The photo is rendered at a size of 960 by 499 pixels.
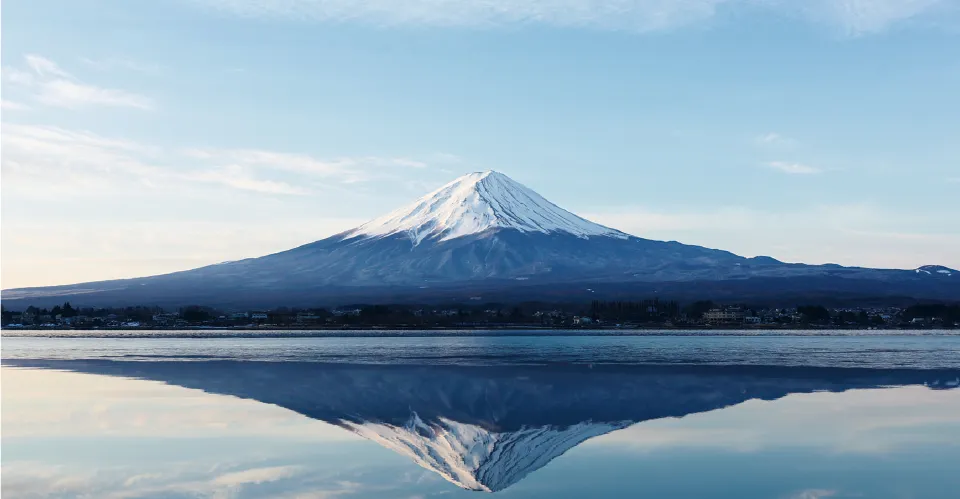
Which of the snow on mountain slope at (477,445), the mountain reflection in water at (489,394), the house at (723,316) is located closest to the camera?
the snow on mountain slope at (477,445)

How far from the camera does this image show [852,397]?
1056 inches

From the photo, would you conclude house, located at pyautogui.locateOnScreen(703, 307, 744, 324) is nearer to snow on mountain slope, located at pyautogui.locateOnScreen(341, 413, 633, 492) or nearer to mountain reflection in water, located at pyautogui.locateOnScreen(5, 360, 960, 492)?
mountain reflection in water, located at pyautogui.locateOnScreen(5, 360, 960, 492)

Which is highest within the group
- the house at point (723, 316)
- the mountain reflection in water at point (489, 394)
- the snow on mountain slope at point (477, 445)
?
the house at point (723, 316)

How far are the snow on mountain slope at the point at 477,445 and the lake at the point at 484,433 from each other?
0.22 ft

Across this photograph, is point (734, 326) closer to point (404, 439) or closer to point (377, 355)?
point (377, 355)

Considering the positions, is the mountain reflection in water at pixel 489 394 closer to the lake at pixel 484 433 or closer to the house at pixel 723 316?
the lake at pixel 484 433

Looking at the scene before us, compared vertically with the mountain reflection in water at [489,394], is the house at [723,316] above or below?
above

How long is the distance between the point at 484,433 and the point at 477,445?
1523 millimetres

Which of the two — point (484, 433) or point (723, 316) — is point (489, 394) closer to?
point (484, 433)

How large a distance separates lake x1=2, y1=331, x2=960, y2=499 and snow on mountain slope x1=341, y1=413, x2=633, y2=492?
0.07 meters

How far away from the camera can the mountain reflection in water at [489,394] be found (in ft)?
64.1

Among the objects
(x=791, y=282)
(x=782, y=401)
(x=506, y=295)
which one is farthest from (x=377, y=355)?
(x=791, y=282)

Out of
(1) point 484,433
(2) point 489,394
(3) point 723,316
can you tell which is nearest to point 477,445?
(1) point 484,433

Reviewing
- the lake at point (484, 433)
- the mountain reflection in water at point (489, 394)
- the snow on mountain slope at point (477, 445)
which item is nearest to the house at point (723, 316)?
the mountain reflection in water at point (489, 394)
